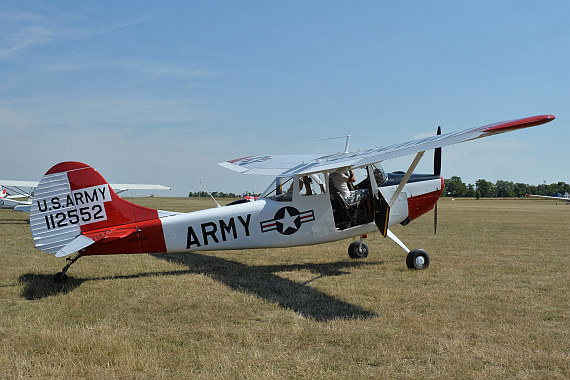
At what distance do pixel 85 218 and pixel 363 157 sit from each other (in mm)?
4628

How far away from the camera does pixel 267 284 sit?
694cm

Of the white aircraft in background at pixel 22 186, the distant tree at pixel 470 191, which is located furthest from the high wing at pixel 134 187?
the distant tree at pixel 470 191

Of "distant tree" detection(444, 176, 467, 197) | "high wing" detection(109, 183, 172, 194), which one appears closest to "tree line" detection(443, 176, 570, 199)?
"distant tree" detection(444, 176, 467, 197)

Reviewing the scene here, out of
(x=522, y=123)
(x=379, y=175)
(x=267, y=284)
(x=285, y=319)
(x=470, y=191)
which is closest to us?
(x=285, y=319)

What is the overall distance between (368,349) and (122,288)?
13.2ft

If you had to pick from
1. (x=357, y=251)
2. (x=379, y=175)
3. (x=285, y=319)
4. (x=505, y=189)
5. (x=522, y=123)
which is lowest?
(x=285, y=319)

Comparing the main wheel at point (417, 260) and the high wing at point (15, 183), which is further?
the high wing at point (15, 183)

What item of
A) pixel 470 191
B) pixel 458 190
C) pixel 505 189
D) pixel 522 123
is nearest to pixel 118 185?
pixel 522 123

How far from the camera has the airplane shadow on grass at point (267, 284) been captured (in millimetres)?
5472

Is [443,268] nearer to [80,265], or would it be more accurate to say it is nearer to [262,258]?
[262,258]

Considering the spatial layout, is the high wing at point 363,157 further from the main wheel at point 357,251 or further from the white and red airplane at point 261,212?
the main wheel at point 357,251

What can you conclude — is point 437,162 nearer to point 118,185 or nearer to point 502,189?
point 118,185

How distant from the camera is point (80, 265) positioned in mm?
8453

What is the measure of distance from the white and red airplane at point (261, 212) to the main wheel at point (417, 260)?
0.02 metres
